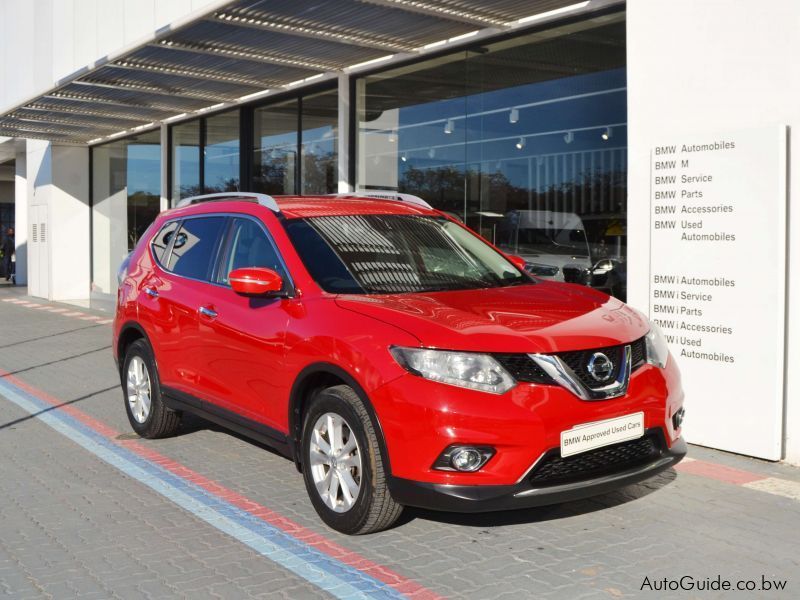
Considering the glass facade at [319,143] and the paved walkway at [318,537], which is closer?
the paved walkway at [318,537]

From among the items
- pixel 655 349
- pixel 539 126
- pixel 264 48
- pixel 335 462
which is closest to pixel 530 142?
pixel 539 126

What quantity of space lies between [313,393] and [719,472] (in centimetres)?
292

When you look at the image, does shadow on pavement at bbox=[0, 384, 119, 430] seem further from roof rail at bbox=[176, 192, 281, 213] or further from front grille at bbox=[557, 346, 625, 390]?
front grille at bbox=[557, 346, 625, 390]

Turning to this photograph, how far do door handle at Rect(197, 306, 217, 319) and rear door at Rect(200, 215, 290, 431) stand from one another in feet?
0.07

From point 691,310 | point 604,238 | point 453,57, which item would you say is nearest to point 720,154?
point 691,310

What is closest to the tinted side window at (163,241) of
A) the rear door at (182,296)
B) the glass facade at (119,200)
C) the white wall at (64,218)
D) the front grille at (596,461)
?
the rear door at (182,296)

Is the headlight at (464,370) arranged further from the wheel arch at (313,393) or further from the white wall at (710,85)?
the white wall at (710,85)

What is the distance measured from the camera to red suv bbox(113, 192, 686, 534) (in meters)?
4.13

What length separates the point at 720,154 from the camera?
6.47 meters

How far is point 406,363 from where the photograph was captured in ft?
13.9

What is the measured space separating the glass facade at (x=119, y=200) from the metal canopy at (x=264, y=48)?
2685 millimetres

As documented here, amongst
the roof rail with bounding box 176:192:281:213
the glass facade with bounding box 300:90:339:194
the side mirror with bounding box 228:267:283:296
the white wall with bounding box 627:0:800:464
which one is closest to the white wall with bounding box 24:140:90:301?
the glass facade with bounding box 300:90:339:194

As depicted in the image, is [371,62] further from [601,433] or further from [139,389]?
[601,433]

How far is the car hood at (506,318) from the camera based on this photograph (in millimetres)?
4227
